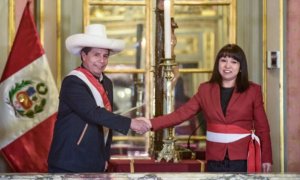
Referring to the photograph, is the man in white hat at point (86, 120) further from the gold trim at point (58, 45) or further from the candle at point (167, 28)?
the gold trim at point (58, 45)

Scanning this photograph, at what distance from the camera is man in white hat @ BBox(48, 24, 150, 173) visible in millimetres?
2352

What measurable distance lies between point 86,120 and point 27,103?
840 mm

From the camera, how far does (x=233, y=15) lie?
3545 millimetres

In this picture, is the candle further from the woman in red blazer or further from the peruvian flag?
the peruvian flag

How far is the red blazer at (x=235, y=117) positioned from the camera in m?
2.48

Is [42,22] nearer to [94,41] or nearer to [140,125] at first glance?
[94,41]

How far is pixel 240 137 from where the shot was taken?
2486mm

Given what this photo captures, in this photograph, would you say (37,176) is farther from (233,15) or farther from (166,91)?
(233,15)

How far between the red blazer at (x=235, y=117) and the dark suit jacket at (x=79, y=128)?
25 centimetres

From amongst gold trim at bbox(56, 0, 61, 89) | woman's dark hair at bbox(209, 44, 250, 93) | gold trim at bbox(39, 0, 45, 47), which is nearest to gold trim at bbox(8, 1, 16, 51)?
gold trim at bbox(39, 0, 45, 47)

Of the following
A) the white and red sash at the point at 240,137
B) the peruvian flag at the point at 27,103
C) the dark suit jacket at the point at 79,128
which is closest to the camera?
the dark suit jacket at the point at 79,128

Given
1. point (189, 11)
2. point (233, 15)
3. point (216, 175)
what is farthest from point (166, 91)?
point (189, 11)

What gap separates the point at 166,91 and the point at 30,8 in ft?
3.51

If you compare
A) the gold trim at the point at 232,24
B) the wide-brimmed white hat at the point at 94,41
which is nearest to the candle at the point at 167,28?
the wide-brimmed white hat at the point at 94,41
